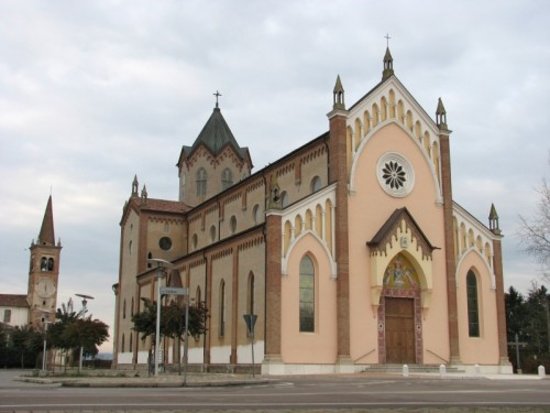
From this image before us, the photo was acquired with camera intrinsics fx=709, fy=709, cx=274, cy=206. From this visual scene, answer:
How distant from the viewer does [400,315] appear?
45000 millimetres

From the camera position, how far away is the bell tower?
131 metres

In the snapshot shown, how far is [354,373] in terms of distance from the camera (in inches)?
1615

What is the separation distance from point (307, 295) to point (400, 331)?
7080 millimetres

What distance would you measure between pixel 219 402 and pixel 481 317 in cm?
3332

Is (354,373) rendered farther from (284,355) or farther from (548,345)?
(548,345)

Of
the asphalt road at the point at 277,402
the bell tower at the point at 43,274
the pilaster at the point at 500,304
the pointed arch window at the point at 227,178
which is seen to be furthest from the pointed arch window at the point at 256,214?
the bell tower at the point at 43,274

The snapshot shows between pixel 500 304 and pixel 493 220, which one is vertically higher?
pixel 493 220

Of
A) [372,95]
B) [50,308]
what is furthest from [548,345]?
[50,308]

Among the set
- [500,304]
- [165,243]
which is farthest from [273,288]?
[165,243]

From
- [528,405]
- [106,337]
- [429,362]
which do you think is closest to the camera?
Result: [528,405]

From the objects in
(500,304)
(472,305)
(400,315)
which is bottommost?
(400,315)

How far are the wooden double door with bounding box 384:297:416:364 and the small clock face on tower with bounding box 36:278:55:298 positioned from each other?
10027cm

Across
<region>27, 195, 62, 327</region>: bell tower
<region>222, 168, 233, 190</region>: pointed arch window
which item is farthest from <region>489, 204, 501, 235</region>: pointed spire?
<region>27, 195, 62, 327</region>: bell tower

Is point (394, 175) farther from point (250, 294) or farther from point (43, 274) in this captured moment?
point (43, 274)
